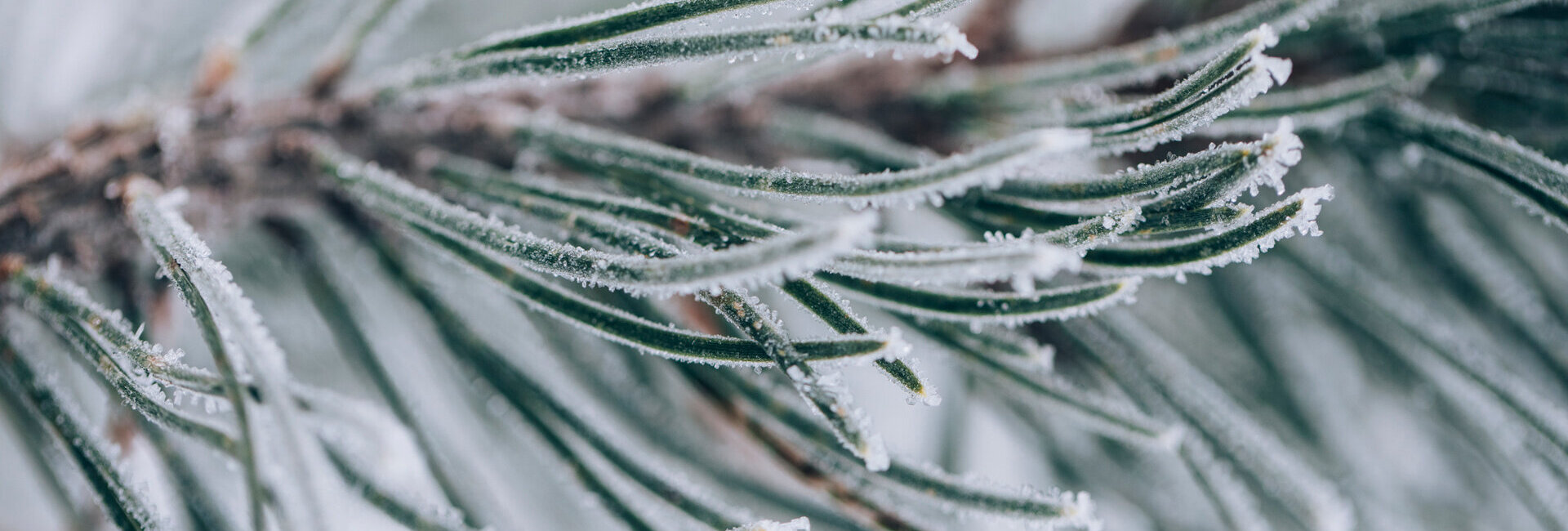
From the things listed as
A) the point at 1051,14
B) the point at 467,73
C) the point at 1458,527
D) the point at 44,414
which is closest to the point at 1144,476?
the point at 1458,527

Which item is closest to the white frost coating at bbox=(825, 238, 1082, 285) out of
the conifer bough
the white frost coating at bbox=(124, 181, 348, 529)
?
the conifer bough

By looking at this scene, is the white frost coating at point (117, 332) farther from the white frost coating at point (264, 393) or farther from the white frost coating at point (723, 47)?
the white frost coating at point (723, 47)

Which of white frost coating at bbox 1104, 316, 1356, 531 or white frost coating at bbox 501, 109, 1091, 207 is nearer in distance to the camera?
white frost coating at bbox 501, 109, 1091, 207

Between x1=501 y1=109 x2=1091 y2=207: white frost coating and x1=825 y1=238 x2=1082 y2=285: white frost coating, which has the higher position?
x1=501 y1=109 x2=1091 y2=207: white frost coating

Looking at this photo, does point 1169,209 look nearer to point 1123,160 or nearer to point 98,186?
point 1123,160

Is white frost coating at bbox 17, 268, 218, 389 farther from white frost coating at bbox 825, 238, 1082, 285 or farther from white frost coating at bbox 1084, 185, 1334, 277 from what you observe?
white frost coating at bbox 1084, 185, 1334, 277
